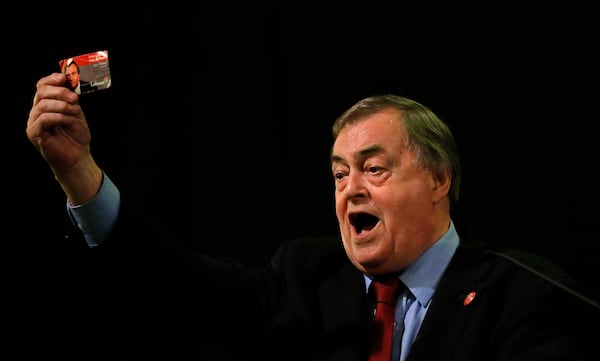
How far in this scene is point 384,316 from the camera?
75.8 inches

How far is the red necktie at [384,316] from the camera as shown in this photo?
1880mm

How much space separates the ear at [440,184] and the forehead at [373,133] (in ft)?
0.48

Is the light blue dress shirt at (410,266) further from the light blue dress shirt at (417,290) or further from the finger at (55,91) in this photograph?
the finger at (55,91)

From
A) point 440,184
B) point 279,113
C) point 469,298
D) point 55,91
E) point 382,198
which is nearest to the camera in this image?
point 55,91

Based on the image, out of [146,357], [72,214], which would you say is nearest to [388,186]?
[72,214]

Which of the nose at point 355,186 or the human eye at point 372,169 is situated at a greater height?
the human eye at point 372,169

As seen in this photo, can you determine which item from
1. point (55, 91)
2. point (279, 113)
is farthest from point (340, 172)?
point (279, 113)

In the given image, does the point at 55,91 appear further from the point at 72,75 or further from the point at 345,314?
the point at 345,314

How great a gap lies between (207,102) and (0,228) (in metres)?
0.80

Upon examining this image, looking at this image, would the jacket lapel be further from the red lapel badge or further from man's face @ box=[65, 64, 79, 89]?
man's face @ box=[65, 64, 79, 89]

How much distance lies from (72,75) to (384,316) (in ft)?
2.93

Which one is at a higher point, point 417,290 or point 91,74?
point 91,74

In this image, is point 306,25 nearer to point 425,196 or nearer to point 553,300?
point 425,196

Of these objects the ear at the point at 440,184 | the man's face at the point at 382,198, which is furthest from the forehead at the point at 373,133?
the ear at the point at 440,184
